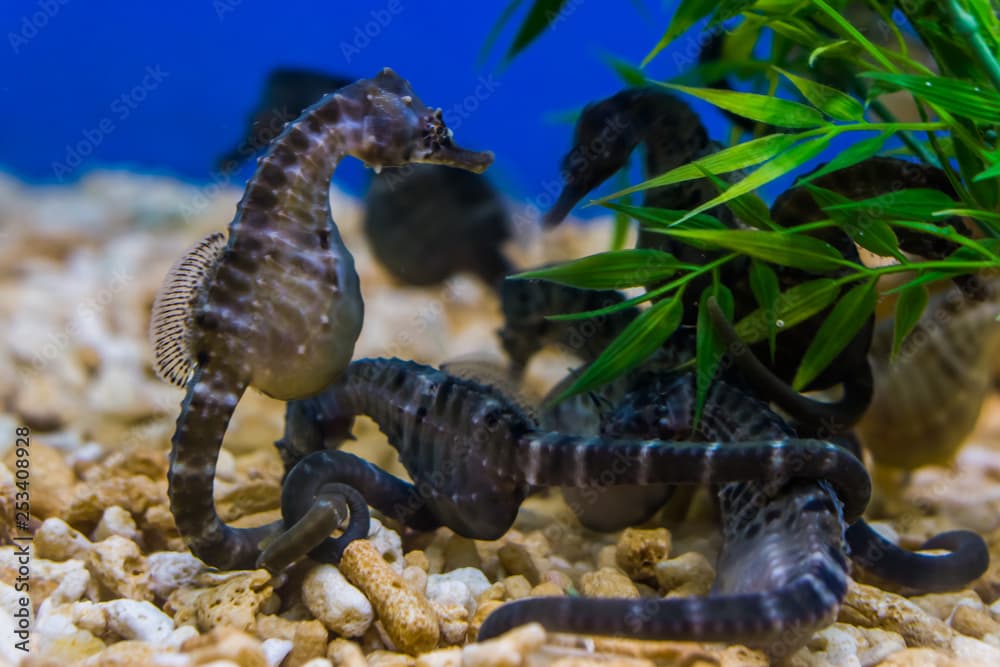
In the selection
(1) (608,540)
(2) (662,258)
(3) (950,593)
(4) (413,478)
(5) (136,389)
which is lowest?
(3) (950,593)

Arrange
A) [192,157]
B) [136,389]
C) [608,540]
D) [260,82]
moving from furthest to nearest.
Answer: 1. [192,157]
2. [260,82]
3. [136,389]
4. [608,540]

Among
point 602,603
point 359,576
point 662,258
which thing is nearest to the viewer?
point 602,603

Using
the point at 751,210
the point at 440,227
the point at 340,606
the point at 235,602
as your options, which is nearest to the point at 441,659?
the point at 340,606

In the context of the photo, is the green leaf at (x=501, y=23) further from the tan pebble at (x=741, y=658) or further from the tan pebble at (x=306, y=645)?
the tan pebble at (x=741, y=658)

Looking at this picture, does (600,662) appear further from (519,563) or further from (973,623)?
(973,623)

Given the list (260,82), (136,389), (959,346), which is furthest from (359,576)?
(260,82)

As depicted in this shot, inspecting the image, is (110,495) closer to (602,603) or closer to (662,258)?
(602,603)
